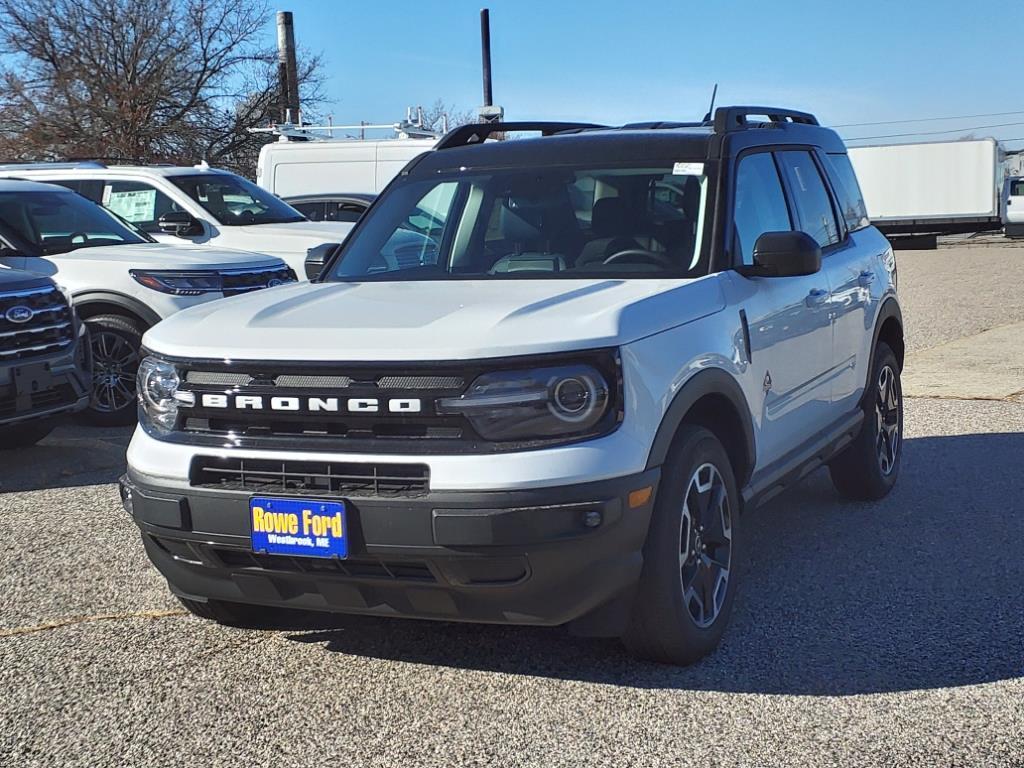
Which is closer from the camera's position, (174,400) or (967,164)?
(174,400)

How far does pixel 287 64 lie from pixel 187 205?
20889mm

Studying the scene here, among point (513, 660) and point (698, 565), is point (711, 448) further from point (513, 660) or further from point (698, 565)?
point (513, 660)

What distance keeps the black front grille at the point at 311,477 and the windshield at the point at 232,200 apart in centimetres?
863

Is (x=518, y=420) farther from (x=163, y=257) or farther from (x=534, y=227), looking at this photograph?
(x=163, y=257)

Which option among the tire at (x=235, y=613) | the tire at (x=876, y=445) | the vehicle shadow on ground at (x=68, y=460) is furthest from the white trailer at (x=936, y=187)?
the tire at (x=235, y=613)

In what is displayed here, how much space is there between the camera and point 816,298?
18.2 feet

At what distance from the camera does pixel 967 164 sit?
37.0 metres

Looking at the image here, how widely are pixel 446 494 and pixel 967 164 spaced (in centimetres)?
3647

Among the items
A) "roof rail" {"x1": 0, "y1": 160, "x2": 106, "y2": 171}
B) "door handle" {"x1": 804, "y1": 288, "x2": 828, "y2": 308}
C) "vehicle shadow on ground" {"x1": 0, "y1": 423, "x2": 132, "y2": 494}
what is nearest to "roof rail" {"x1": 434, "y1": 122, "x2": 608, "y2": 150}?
"door handle" {"x1": 804, "y1": 288, "x2": 828, "y2": 308}

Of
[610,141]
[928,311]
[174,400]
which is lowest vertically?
[928,311]

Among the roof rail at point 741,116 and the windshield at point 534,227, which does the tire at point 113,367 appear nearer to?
the windshield at point 534,227

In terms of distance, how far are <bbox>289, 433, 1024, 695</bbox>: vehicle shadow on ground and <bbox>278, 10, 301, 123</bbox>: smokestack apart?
2678 centimetres

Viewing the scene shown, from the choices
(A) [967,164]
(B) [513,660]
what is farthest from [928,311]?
(A) [967,164]

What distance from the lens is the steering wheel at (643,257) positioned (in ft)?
15.9
